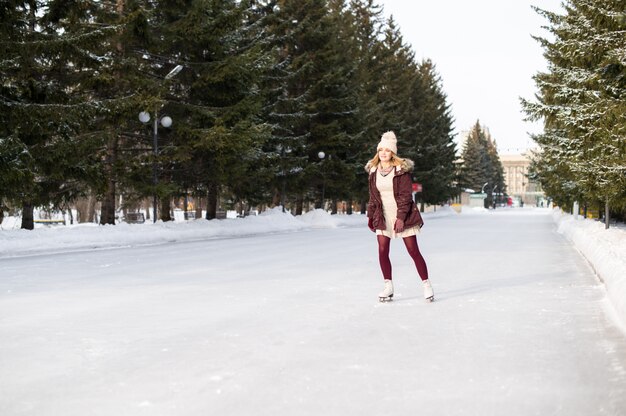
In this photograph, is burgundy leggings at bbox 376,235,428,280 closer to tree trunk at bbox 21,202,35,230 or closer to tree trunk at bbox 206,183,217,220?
tree trunk at bbox 21,202,35,230

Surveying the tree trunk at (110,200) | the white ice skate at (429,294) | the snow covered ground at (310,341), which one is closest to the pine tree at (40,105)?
the tree trunk at (110,200)

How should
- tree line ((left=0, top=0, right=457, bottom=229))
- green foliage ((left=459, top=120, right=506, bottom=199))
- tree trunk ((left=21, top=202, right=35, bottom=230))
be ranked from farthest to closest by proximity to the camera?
green foliage ((left=459, top=120, right=506, bottom=199)) < tree trunk ((left=21, top=202, right=35, bottom=230)) < tree line ((left=0, top=0, right=457, bottom=229))

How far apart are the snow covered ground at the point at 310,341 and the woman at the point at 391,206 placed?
0.39m

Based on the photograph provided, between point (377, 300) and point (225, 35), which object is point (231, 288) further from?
point (225, 35)

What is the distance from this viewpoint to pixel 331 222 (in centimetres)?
2992

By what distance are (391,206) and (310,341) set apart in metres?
2.46

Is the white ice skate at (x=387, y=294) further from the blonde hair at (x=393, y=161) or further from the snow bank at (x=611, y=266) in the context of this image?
the snow bank at (x=611, y=266)

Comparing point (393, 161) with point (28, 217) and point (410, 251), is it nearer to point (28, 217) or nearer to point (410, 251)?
point (410, 251)

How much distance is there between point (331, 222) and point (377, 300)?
23.1m

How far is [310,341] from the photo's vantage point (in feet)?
15.8

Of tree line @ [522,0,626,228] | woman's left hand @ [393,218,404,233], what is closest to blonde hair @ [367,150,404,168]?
woman's left hand @ [393,218,404,233]

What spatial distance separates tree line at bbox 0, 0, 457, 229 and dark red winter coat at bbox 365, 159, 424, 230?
31.4 ft

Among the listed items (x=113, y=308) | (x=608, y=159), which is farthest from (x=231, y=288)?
(x=608, y=159)

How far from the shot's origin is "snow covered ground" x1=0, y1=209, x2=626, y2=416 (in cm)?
337
